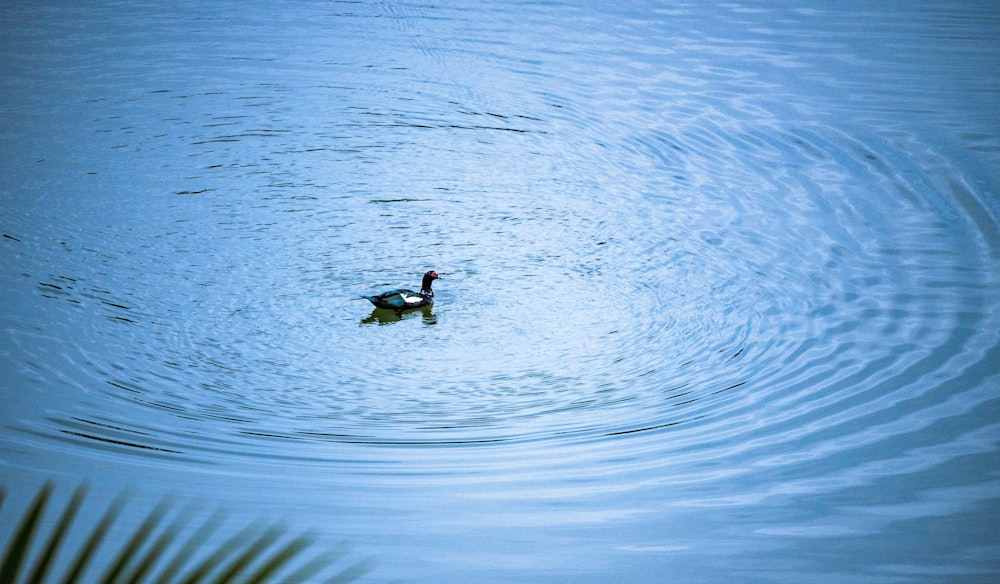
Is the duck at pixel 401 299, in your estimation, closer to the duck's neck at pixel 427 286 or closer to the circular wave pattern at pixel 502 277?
the duck's neck at pixel 427 286

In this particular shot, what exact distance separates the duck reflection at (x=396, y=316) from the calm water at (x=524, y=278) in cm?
5

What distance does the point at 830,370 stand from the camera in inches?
272

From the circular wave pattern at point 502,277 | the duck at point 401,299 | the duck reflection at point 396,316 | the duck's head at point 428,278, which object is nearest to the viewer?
the circular wave pattern at point 502,277

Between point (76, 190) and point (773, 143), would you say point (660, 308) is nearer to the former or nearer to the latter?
point (773, 143)

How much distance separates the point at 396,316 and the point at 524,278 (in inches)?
44.9

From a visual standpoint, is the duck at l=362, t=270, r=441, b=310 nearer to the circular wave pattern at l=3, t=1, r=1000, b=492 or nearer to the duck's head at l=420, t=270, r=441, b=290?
the duck's head at l=420, t=270, r=441, b=290

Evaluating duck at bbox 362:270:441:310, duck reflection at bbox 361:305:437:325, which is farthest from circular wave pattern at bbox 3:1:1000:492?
duck at bbox 362:270:441:310

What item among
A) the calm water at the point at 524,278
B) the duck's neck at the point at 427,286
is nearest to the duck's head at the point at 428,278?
the duck's neck at the point at 427,286

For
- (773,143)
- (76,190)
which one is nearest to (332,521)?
(76,190)

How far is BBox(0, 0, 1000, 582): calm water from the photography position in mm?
5262

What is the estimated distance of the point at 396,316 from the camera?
7902 millimetres

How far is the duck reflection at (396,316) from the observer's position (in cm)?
786

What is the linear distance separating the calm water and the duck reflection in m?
0.05

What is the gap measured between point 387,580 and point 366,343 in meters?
3.10
